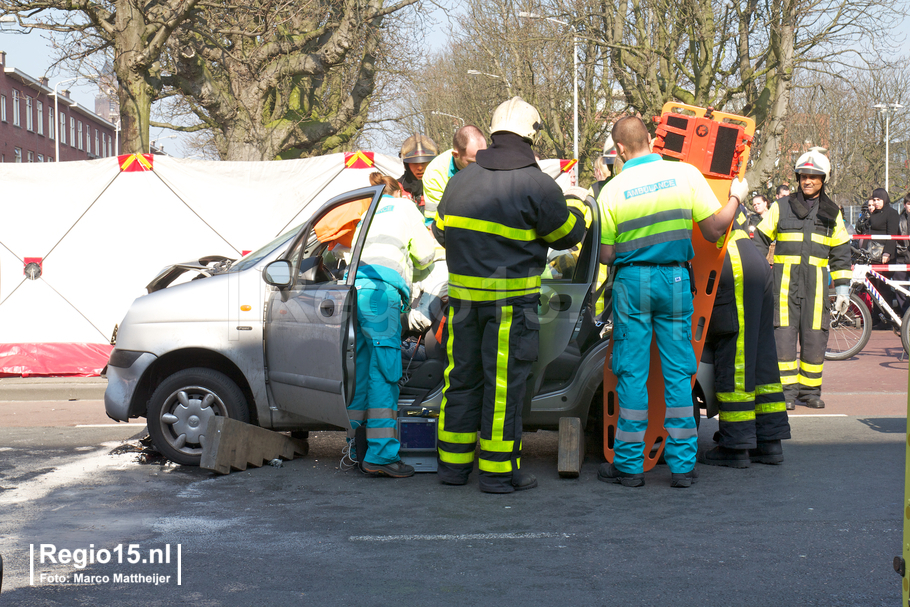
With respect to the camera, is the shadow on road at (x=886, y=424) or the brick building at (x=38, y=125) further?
the brick building at (x=38, y=125)

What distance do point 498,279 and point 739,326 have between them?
167 cm

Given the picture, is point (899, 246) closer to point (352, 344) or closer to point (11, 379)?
point (352, 344)

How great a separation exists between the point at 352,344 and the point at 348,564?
5.29 ft

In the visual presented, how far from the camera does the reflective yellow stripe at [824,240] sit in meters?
7.63

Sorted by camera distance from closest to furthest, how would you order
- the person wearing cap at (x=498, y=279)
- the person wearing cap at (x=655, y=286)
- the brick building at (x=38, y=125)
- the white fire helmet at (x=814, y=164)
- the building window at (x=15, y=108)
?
the person wearing cap at (x=498, y=279) < the person wearing cap at (x=655, y=286) < the white fire helmet at (x=814, y=164) < the brick building at (x=38, y=125) < the building window at (x=15, y=108)

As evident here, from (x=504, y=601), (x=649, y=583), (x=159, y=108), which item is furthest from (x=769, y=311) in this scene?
(x=159, y=108)

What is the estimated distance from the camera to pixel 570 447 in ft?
17.5

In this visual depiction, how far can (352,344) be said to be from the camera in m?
5.17

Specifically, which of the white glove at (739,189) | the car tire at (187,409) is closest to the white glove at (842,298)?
the white glove at (739,189)

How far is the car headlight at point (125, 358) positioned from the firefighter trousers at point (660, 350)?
3102 millimetres

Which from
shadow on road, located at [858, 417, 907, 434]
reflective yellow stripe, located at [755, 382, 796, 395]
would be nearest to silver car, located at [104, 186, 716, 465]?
reflective yellow stripe, located at [755, 382, 796, 395]

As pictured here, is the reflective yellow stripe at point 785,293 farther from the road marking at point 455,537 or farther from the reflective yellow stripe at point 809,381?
the road marking at point 455,537

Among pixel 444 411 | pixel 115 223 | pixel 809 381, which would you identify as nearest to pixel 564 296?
pixel 444 411

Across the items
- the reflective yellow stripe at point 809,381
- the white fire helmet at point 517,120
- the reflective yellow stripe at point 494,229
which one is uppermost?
the white fire helmet at point 517,120
